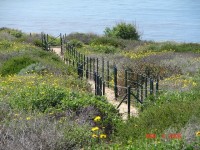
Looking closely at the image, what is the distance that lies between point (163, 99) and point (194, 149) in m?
4.76

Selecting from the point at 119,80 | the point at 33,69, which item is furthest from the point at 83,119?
the point at 33,69

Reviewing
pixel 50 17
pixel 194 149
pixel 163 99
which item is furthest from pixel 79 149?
pixel 50 17

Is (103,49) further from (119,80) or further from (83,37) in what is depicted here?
(119,80)

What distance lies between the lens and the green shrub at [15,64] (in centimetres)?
1903

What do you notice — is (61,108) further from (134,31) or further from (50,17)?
(50,17)

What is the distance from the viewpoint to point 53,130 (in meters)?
7.98

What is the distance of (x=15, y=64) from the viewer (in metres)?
19.7

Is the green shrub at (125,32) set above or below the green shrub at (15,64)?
above

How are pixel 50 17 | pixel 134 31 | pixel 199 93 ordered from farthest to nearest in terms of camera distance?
1. pixel 50 17
2. pixel 134 31
3. pixel 199 93

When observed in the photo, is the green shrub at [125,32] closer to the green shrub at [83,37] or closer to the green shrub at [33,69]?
the green shrub at [83,37]

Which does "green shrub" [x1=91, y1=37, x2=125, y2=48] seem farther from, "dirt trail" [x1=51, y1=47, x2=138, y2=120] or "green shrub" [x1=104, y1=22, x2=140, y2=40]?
"dirt trail" [x1=51, y1=47, x2=138, y2=120]

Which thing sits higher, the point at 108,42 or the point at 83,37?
the point at 83,37

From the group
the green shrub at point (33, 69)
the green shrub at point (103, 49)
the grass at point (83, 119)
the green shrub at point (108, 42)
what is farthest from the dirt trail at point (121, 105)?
the green shrub at point (108, 42)

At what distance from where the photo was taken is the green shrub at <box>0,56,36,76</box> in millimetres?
19031
